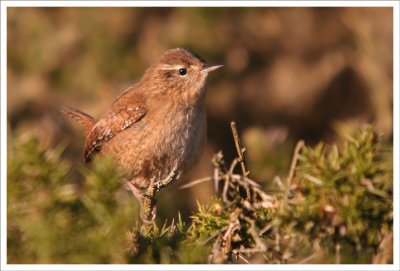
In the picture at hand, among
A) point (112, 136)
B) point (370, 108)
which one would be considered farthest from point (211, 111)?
point (112, 136)

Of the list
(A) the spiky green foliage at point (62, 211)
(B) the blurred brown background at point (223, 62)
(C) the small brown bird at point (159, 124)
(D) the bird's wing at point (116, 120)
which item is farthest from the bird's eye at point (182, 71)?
(A) the spiky green foliage at point (62, 211)

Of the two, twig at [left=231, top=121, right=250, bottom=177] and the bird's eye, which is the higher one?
the bird's eye

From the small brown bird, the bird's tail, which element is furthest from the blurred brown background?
the small brown bird

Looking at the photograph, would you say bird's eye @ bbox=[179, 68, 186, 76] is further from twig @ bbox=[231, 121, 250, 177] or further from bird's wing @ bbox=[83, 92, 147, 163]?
twig @ bbox=[231, 121, 250, 177]

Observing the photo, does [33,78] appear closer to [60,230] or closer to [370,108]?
[370,108]

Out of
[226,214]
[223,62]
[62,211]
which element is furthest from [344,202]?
[223,62]

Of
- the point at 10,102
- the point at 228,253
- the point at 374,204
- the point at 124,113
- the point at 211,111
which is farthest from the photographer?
the point at 211,111

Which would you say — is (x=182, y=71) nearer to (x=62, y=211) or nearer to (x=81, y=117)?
(x=81, y=117)

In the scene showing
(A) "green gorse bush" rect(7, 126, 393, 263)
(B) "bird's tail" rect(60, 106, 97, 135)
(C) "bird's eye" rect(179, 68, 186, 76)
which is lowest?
(B) "bird's tail" rect(60, 106, 97, 135)

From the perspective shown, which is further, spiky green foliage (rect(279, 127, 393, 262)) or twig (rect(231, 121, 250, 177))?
twig (rect(231, 121, 250, 177))
